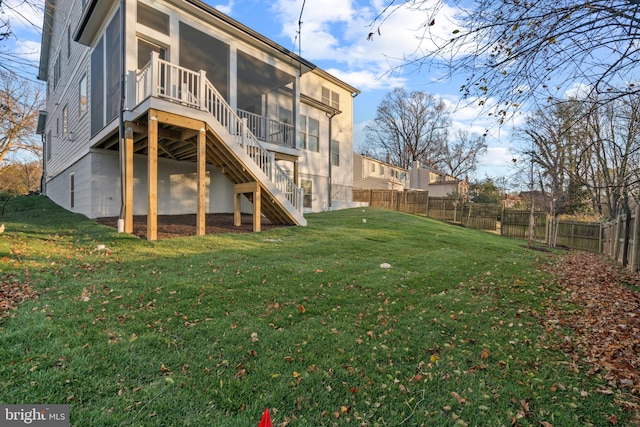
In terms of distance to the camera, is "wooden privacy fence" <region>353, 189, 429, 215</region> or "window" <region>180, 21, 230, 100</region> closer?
"window" <region>180, 21, 230, 100</region>

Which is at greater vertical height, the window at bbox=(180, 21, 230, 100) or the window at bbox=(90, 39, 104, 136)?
the window at bbox=(180, 21, 230, 100)

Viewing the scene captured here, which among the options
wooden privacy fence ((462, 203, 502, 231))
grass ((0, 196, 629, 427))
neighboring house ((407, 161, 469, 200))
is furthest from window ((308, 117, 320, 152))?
neighboring house ((407, 161, 469, 200))

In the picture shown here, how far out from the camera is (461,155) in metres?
41.2

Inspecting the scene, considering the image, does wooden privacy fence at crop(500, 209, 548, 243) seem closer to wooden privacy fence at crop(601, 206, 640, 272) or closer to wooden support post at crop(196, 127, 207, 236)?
wooden privacy fence at crop(601, 206, 640, 272)

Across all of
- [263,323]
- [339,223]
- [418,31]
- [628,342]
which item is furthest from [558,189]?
[263,323]

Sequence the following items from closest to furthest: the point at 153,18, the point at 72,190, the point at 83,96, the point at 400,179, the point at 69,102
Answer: the point at 153,18 → the point at 83,96 → the point at 72,190 → the point at 69,102 → the point at 400,179

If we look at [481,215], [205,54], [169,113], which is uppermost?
[205,54]

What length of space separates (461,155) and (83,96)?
1588 inches

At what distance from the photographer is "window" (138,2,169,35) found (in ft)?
28.7

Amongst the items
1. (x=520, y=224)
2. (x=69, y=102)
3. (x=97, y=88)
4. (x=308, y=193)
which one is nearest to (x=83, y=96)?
(x=97, y=88)

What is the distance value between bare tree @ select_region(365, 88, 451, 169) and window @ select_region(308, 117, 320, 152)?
26.0 m

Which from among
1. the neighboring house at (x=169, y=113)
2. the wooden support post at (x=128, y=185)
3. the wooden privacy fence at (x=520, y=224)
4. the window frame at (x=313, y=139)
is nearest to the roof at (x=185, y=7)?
the neighboring house at (x=169, y=113)

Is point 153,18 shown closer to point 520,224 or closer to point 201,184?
point 201,184

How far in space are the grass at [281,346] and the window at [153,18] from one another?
7030mm
